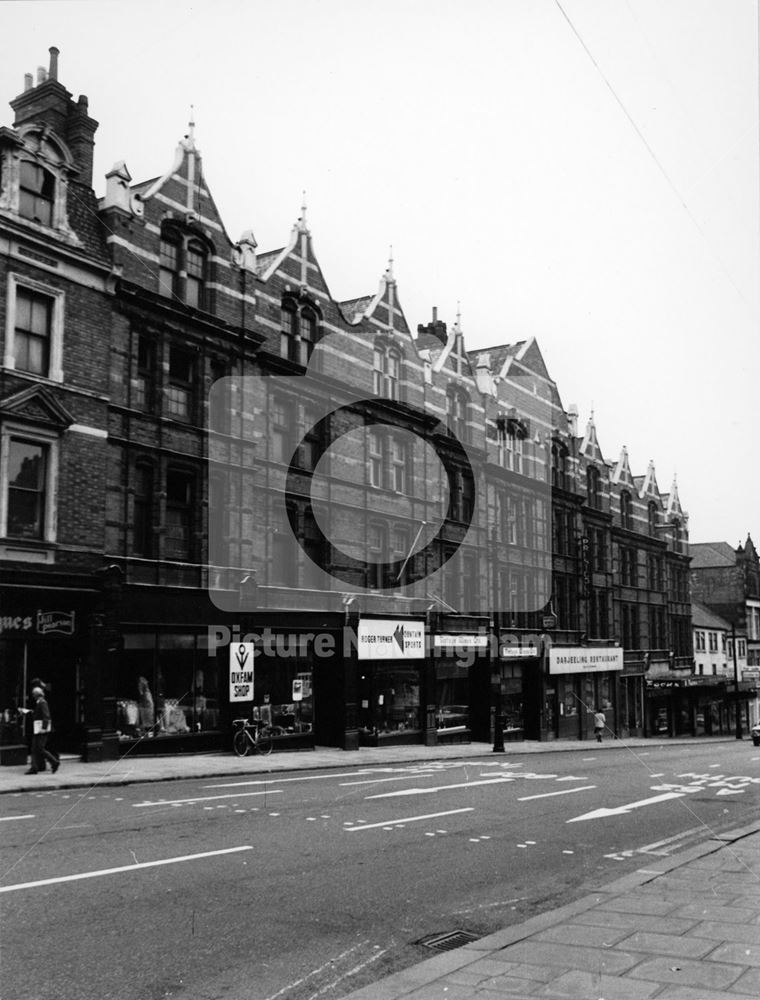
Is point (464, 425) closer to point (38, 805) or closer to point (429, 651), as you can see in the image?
point (429, 651)

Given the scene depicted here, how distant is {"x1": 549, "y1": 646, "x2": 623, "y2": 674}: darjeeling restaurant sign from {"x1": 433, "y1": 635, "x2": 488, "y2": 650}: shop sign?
285 inches

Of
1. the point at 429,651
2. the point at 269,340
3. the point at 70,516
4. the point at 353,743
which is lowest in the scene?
the point at 353,743

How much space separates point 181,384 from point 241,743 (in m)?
10.2

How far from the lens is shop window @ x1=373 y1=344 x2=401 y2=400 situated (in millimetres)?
36219

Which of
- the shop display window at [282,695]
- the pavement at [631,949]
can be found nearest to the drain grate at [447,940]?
the pavement at [631,949]

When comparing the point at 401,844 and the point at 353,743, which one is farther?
the point at 353,743

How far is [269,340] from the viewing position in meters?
30.8

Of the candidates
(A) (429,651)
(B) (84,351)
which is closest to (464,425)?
(A) (429,651)

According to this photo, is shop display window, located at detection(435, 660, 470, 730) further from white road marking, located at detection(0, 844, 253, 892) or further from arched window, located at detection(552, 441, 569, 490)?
white road marking, located at detection(0, 844, 253, 892)

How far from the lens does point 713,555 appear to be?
90250mm

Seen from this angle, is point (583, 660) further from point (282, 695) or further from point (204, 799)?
point (204, 799)

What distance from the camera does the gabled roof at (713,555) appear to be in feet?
291

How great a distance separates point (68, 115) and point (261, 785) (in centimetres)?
1847

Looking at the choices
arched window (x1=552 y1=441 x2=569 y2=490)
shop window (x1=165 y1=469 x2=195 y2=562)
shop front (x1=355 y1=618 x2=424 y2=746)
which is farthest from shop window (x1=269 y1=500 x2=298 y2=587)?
arched window (x1=552 y1=441 x2=569 y2=490)
